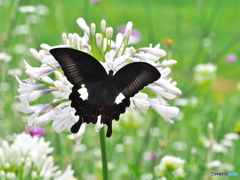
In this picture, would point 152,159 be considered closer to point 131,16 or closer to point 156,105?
point 156,105

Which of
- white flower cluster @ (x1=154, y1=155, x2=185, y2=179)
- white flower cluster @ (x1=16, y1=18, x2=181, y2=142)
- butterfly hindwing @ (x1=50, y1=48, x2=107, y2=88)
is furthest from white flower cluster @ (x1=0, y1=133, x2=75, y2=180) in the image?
butterfly hindwing @ (x1=50, y1=48, x2=107, y2=88)

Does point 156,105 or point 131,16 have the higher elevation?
point 131,16

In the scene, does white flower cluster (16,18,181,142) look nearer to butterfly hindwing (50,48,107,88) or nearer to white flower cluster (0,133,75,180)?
butterfly hindwing (50,48,107,88)

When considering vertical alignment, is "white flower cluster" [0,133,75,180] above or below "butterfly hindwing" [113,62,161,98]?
below

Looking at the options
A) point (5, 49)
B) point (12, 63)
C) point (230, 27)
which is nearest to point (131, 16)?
point (230, 27)

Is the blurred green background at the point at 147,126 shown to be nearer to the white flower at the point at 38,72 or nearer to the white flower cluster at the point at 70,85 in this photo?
the white flower cluster at the point at 70,85

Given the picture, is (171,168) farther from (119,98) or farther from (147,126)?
(147,126)

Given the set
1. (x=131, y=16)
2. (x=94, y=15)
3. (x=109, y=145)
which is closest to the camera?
(x=109, y=145)

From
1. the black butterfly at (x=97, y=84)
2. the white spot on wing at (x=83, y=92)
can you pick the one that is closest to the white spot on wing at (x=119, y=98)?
the black butterfly at (x=97, y=84)
